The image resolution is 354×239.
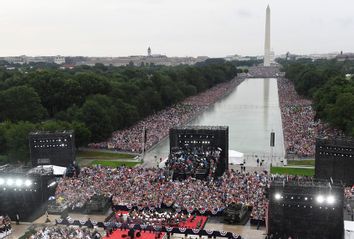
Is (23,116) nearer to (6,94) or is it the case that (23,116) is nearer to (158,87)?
(6,94)

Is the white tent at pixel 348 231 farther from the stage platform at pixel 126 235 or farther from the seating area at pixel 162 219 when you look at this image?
the stage platform at pixel 126 235

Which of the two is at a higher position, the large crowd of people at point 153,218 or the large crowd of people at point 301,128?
the large crowd of people at point 301,128

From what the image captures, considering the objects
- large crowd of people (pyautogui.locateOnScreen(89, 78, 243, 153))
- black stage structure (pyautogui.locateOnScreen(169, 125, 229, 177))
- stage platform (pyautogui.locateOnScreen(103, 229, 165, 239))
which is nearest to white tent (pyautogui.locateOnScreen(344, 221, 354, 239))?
stage platform (pyautogui.locateOnScreen(103, 229, 165, 239))

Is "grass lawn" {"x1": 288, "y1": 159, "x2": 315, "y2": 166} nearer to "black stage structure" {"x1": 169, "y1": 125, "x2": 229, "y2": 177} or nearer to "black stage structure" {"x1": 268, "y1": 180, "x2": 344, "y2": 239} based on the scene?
"black stage structure" {"x1": 169, "y1": 125, "x2": 229, "y2": 177}

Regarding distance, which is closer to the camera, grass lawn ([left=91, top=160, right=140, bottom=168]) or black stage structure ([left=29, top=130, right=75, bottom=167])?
black stage structure ([left=29, top=130, right=75, bottom=167])

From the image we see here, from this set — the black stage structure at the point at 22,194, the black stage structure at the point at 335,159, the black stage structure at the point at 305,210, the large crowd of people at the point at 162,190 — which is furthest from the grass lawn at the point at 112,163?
the black stage structure at the point at 305,210
